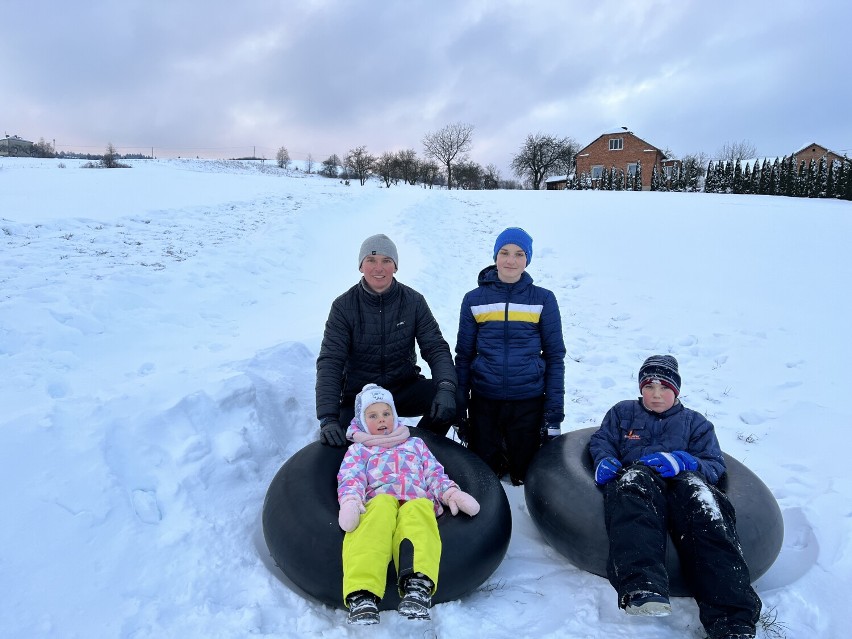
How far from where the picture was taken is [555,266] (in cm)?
1030

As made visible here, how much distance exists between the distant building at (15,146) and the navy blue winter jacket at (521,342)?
61275mm

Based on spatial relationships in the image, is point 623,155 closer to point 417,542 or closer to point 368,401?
point 368,401

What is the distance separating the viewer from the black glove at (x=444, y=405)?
340 centimetres

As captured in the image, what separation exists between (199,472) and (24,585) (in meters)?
0.98

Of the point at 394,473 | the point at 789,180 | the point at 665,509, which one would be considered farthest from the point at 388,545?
the point at 789,180

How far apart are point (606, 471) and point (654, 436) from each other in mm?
455

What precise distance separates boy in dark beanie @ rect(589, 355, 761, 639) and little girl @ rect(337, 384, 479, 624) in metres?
0.78

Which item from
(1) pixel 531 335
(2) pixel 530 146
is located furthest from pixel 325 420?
→ (2) pixel 530 146

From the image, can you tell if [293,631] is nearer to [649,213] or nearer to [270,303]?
[270,303]

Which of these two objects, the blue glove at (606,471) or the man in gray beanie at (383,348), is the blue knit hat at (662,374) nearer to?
the blue glove at (606,471)

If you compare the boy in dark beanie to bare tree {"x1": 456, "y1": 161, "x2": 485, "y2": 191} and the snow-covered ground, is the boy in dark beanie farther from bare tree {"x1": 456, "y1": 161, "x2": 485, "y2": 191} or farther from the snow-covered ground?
bare tree {"x1": 456, "y1": 161, "x2": 485, "y2": 191}

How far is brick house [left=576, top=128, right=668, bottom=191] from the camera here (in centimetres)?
3950

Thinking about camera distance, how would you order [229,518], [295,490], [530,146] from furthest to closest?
[530,146]
[229,518]
[295,490]

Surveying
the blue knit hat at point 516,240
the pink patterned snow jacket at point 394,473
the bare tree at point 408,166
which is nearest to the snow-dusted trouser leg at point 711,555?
the pink patterned snow jacket at point 394,473
